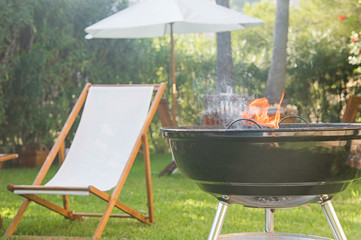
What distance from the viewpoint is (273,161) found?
2.02m

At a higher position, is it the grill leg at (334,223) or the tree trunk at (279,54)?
the grill leg at (334,223)

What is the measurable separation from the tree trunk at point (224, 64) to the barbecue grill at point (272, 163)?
5.82 m

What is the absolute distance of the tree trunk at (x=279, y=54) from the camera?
774 centimetres

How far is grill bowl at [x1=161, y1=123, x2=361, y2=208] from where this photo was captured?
2004mm

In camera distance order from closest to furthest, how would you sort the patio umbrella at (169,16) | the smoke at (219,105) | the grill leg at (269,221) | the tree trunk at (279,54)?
the grill leg at (269,221)
the smoke at (219,105)
the patio umbrella at (169,16)
the tree trunk at (279,54)

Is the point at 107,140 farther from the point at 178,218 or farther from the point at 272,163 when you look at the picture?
the point at 272,163

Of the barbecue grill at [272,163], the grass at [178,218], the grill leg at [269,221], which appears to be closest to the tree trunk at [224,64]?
the grass at [178,218]

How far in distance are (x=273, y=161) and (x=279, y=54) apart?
19.8ft

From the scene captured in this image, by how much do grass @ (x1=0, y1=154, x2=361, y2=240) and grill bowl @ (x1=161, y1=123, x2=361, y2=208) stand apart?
1386 mm

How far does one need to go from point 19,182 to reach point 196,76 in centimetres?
366

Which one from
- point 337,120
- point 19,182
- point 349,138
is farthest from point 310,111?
point 349,138

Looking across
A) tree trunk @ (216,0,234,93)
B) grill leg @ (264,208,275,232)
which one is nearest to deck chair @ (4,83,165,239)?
grill leg @ (264,208,275,232)

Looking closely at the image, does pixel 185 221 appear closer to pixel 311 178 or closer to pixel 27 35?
pixel 311 178

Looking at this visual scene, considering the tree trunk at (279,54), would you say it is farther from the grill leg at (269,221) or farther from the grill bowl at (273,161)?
the grill bowl at (273,161)
